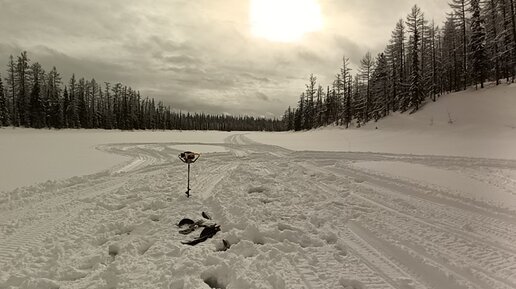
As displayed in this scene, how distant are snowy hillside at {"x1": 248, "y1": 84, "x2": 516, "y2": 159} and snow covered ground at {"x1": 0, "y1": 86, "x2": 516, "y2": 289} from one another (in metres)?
9.90

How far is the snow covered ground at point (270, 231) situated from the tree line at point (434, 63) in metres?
34.7

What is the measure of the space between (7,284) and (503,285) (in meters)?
6.73

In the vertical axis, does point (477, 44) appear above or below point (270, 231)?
above

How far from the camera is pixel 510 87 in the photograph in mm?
35688

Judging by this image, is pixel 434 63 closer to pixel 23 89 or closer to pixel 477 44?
pixel 477 44

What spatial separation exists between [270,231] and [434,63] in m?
53.3

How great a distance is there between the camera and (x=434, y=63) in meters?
50.5

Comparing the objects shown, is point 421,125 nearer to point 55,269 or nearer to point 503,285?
point 503,285

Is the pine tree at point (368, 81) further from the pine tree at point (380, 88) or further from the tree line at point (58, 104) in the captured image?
the tree line at point (58, 104)

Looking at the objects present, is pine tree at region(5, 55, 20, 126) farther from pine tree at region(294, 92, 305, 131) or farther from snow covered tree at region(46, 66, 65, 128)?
pine tree at region(294, 92, 305, 131)

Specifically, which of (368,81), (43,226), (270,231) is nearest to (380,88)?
(368,81)

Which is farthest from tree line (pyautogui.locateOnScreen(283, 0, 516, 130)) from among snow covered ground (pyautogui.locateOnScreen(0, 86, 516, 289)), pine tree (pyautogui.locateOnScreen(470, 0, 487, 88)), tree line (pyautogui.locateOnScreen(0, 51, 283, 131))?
tree line (pyautogui.locateOnScreen(0, 51, 283, 131))

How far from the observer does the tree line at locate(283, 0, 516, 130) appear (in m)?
40.0

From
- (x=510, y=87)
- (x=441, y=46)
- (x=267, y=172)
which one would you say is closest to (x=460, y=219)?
(x=267, y=172)
